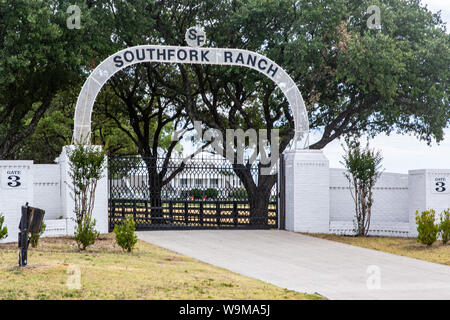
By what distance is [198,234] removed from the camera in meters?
15.9

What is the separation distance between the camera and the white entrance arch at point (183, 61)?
645 inches

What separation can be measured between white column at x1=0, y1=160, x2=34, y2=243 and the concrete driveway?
3216 millimetres

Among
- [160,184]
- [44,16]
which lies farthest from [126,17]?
[160,184]

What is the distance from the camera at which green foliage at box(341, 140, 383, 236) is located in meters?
16.0

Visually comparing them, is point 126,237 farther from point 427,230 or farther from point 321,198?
point 427,230

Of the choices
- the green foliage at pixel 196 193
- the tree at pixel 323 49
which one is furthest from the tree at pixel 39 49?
the green foliage at pixel 196 193

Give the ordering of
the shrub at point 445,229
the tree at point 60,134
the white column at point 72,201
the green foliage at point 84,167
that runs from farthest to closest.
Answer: the tree at point 60,134 < the white column at point 72,201 < the shrub at point 445,229 < the green foliage at point 84,167

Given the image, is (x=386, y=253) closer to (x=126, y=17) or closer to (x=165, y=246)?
(x=165, y=246)

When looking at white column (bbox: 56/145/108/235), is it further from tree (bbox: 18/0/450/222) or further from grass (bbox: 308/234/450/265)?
grass (bbox: 308/234/450/265)

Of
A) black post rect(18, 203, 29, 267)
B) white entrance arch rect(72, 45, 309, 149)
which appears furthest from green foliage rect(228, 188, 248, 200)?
black post rect(18, 203, 29, 267)

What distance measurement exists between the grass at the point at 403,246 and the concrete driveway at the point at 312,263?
518mm

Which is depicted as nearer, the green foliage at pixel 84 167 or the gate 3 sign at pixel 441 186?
the green foliage at pixel 84 167

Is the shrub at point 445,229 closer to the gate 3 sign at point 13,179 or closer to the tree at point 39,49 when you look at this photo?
the gate 3 sign at point 13,179
